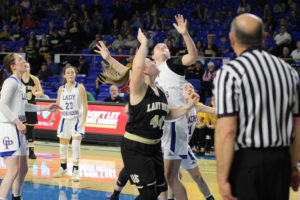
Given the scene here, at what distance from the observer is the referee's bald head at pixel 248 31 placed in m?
2.81

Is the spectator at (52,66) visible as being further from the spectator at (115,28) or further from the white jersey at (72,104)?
the white jersey at (72,104)

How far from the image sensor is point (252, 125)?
2781 mm

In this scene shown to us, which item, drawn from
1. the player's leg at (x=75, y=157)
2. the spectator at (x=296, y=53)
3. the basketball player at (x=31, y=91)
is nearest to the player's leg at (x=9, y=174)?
the player's leg at (x=75, y=157)

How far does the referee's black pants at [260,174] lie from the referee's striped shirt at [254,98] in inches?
2.1

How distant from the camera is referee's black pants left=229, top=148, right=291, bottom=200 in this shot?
2738mm

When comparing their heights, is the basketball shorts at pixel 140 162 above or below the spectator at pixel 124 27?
below

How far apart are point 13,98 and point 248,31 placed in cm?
328

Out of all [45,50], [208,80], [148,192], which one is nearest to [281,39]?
[208,80]

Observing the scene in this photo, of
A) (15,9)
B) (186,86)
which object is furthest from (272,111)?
(15,9)

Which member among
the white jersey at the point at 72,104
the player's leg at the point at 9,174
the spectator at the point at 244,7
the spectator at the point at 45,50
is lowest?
the player's leg at the point at 9,174

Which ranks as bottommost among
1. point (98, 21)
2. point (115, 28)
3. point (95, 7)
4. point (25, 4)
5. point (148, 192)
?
point (148, 192)

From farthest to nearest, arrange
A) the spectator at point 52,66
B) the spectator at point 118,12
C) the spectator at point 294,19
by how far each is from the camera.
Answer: the spectator at point 118,12 < the spectator at point 52,66 < the spectator at point 294,19

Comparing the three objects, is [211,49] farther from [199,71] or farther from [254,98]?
[254,98]

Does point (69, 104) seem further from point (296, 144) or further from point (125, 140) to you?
point (296, 144)
